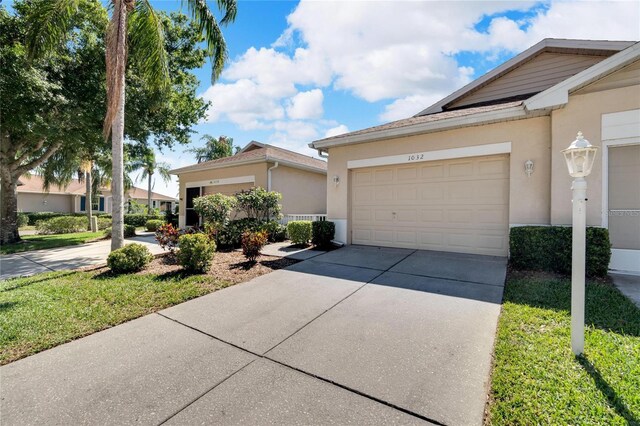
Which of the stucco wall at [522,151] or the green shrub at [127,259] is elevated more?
the stucco wall at [522,151]

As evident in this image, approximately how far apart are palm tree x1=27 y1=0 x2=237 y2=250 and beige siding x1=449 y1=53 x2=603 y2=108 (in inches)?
371

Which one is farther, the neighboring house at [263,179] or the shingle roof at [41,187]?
the shingle roof at [41,187]

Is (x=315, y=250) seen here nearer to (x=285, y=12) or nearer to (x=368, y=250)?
(x=368, y=250)

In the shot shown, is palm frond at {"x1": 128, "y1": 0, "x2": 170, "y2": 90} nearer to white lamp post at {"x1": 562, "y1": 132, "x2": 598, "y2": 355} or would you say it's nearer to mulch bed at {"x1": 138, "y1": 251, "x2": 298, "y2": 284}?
mulch bed at {"x1": 138, "y1": 251, "x2": 298, "y2": 284}

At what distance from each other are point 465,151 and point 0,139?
18048 mm

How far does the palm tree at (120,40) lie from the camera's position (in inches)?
273

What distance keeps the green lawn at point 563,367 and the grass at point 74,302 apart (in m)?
4.72

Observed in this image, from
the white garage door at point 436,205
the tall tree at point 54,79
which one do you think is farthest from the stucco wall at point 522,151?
the tall tree at point 54,79

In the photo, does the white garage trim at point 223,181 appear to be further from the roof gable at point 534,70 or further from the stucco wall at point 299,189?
the roof gable at point 534,70

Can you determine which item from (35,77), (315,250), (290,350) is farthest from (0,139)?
(290,350)

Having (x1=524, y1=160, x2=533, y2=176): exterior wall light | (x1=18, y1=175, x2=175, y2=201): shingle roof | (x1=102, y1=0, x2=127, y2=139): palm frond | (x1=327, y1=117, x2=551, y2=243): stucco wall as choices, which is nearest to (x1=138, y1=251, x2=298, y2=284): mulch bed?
(x1=102, y1=0, x2=127, y2=139): palm frond

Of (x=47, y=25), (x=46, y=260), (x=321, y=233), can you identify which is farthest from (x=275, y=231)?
(x=47, y=25)

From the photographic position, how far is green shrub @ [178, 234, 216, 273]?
635 centimetres

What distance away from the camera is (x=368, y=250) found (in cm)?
860
